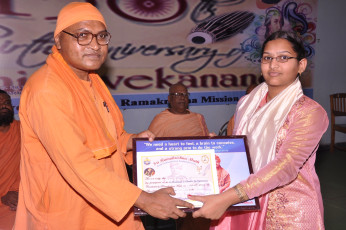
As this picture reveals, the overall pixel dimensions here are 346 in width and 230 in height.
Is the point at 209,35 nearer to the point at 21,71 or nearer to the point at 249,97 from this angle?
the point at 21,71

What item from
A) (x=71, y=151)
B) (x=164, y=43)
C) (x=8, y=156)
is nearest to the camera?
(x=71, y=151)

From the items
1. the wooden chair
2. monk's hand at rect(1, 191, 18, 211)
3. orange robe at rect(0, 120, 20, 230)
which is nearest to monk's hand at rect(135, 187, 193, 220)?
monk's hand at rect(1, 191, 18, 211)

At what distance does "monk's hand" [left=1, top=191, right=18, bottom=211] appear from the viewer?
339 centimetres

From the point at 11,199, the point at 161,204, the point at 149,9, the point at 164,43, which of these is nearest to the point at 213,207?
the point at 161,204

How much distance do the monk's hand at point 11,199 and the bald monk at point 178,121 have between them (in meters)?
2.04

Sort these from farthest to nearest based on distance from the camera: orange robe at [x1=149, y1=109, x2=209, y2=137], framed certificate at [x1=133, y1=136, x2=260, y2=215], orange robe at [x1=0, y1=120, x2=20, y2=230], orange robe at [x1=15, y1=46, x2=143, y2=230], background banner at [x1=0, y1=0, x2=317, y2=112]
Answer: background banner at [x1=0, y1=0, x2=317, y2=112] → orange robe at [x1=149, y1=109, x2=209, y2=137] → orange robe at [x1=0, y1=120, x2=20, y2=230] → framed certificate at [x1=133, y1=136, x2=260, y2=215] → orange robe at [x1=15, y1=46, x2=143, y2=230]

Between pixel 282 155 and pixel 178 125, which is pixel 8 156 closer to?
pixel 178 125

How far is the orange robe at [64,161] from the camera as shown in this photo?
1.63 meters

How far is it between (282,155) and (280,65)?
0.53 m

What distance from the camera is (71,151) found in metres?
1.63

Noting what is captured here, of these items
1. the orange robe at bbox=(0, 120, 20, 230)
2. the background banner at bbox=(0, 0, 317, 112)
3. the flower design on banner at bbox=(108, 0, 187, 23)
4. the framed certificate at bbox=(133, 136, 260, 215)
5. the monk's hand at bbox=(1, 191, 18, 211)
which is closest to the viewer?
the framed certificate at bbox=(133, 136, 260, 215)

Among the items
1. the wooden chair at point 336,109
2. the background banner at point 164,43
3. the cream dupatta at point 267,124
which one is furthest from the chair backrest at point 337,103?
the cream dupatta at point 267,124

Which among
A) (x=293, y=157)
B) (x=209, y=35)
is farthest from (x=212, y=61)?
(x=293, y=157)

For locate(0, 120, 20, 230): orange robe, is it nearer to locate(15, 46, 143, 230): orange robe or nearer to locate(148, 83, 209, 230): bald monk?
locate(148, 83, 209, 230): bald monk
